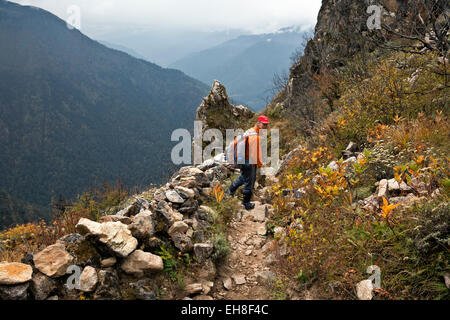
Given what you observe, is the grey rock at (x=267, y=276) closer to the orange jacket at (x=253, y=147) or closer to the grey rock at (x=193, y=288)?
the grey rock at (x=193, y=288)

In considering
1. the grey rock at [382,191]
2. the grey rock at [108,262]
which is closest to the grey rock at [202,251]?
the grey rock at [108,262]

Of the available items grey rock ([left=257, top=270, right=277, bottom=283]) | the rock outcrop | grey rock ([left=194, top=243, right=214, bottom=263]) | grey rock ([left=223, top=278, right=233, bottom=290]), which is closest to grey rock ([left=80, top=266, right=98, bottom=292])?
grey rock ([left=194, top=243, right=214, bottom=263])

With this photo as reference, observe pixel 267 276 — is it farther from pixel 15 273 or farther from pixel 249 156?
pixel 15 273

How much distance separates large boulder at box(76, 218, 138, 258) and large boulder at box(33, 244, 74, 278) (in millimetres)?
335

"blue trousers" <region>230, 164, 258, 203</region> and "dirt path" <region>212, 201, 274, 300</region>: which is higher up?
"blue trousers" <region>230, 164, 258, 203</region>

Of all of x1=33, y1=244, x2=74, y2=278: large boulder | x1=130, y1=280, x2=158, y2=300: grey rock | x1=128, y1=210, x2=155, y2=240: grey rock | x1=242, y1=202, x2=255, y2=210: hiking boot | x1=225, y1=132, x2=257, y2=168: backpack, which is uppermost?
Result: x1=225, y1=132, x2=257, y2=168: backpack

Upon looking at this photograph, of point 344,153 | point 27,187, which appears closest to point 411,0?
point 344,153

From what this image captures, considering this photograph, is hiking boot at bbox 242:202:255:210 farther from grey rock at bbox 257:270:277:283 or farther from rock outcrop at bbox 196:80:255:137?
rock outcrop at bbox 196:80:255:137

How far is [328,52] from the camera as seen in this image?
15.2 m

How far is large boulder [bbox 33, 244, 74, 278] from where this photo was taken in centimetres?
292

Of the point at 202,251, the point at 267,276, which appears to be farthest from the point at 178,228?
the point at 267,276

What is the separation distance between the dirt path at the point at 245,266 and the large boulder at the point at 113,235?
4.43 feet

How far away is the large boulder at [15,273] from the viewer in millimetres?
2642
